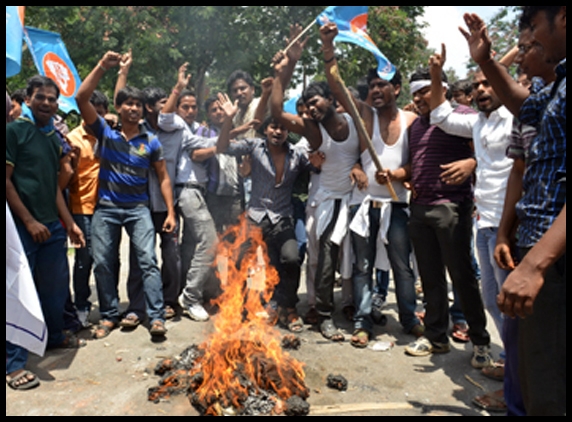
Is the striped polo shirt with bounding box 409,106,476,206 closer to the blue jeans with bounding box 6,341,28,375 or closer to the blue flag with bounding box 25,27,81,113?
the blue jeans with bounding box 6,341,28,375

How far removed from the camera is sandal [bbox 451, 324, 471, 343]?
15.8ft

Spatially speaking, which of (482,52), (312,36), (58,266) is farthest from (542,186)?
(312,36)

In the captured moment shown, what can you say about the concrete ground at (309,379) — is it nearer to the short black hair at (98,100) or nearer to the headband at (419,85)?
the headband at (419,85)

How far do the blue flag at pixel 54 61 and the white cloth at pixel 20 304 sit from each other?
12.6 feet

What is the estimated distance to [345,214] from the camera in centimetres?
502

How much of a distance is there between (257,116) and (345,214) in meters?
1.49

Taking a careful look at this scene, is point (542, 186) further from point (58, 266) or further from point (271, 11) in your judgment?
point (271, 11)

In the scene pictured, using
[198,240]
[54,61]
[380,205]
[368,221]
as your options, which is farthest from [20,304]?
[54,61]

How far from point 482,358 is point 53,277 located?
13.1 ft

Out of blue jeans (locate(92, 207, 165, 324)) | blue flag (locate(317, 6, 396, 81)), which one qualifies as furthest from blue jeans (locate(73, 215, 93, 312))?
blue flag (locate(317, 6, 396, 81))

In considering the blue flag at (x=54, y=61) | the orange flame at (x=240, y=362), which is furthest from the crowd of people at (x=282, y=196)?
the blue flag at (x=54, y=61)

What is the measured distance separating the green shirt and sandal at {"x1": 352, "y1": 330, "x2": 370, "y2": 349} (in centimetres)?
312

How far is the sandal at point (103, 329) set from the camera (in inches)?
193

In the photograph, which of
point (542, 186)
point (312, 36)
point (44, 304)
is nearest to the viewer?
point (542, 186)
